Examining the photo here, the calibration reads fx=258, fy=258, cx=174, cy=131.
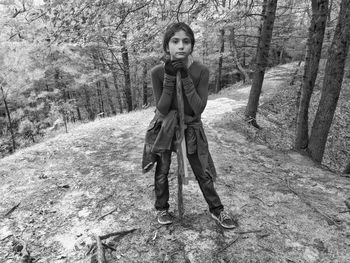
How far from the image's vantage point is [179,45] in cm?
255

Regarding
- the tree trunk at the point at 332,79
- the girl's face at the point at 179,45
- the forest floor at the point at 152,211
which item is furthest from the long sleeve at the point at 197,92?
the tree trunk at the point at 332,79

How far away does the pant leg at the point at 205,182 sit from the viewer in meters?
2.98

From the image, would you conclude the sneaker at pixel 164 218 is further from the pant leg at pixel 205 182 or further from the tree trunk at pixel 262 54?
the tree trunk at pixel 262 54

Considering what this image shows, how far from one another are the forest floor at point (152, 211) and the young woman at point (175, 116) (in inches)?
14.4

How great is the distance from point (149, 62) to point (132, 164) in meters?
9.03

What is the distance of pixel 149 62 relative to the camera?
13328 millimetres

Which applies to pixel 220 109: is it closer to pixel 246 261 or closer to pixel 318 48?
pixel 318 48

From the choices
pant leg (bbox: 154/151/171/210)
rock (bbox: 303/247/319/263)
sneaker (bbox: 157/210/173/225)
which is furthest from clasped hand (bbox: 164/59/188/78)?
rock (bbox: 303/247/319/263)

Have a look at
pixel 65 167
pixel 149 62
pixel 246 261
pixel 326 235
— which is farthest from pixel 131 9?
pixel 149 62

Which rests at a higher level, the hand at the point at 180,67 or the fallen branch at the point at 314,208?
the hand at the point at 180,67

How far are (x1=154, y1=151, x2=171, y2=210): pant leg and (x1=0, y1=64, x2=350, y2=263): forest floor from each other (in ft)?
1.13

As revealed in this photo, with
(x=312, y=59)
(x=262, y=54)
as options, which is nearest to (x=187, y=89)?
(x=312, y=59)

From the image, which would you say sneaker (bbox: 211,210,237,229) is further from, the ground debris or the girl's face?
the girl's face

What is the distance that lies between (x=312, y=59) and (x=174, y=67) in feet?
17.2
